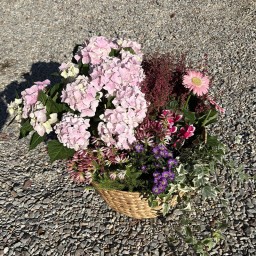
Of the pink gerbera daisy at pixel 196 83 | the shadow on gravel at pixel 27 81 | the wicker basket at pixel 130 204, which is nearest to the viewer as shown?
the wicker basket at pixel 130 204

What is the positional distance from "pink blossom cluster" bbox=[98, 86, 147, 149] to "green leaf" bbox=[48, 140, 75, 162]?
0.25 metres

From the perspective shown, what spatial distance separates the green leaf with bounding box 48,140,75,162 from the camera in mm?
2215

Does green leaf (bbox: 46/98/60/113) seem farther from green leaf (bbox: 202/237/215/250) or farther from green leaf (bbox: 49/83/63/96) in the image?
green leaf (bbox: 202/237/215/250)

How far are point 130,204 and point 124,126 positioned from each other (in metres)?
0.62

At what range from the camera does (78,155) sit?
230 cm

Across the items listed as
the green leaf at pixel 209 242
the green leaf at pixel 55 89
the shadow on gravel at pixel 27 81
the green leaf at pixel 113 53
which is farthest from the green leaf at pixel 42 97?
the shadow on gravel at pixel 27 81

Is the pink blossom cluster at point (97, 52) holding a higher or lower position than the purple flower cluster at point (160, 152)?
higher

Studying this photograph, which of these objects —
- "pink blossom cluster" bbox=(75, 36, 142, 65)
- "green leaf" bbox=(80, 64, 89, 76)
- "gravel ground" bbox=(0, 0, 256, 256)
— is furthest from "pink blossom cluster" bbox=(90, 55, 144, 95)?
"gravel ground" bbox=(0, 0, 256, 256)

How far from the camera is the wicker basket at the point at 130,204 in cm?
230

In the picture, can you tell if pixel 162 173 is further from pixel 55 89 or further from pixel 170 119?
pixel 55 89

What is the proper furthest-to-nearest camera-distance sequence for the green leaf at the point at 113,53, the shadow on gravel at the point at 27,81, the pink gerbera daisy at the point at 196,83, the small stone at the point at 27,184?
the shadow on gravel at the point at 27,81 → the small stone at the point at 27,184 → the green leaf at the point at 113,53 → the pink gerbera daisy at the point at 196,83

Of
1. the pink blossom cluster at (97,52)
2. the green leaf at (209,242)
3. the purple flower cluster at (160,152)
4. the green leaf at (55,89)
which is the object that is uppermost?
the pink blossom cluster at (97,52)

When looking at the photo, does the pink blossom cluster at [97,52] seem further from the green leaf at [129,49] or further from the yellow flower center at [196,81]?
the yellow flower center at [196,81]

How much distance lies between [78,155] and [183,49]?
9.18 ft
